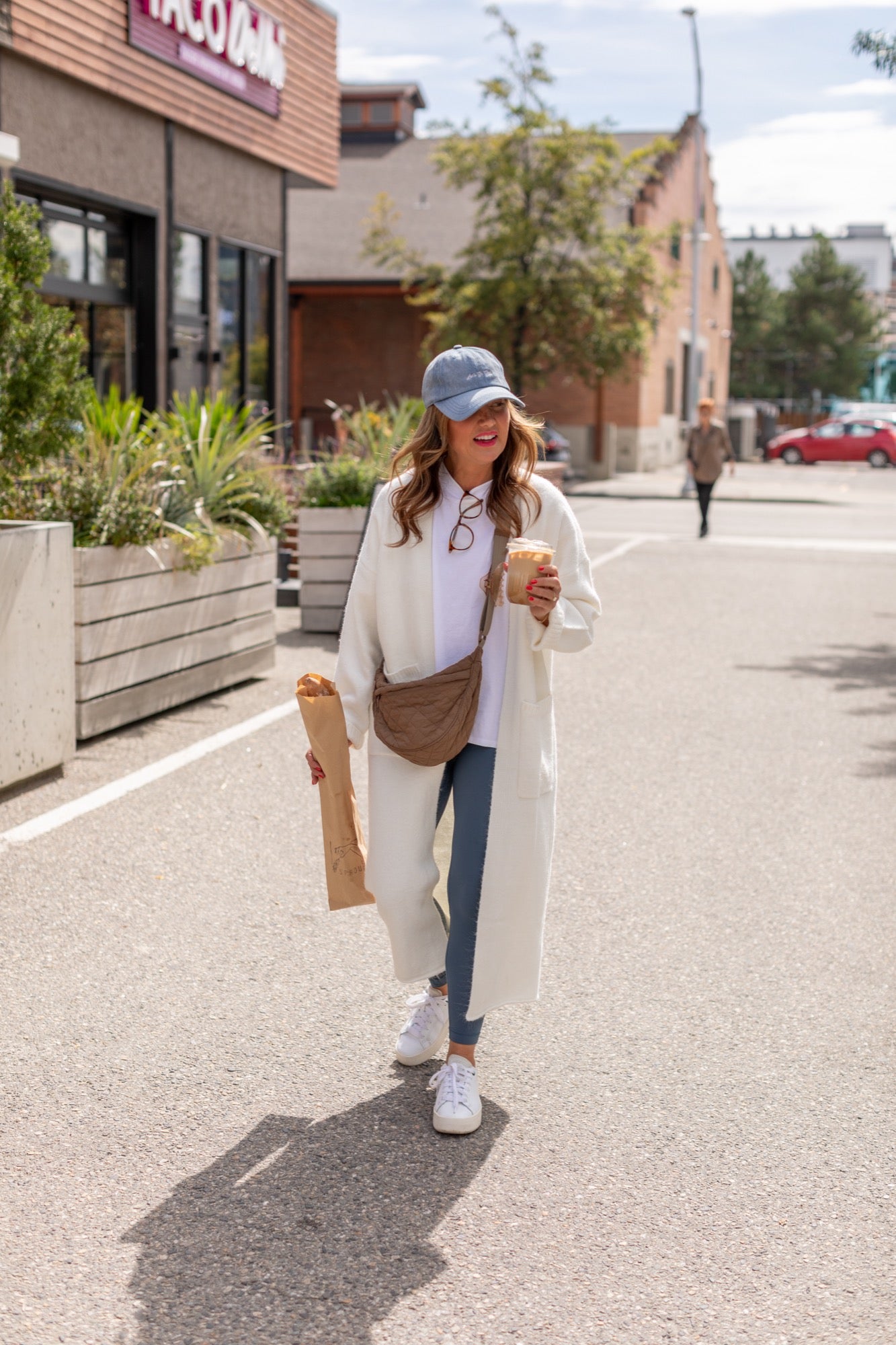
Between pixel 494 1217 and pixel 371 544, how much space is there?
1.51 meters

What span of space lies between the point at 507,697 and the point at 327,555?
7.32m

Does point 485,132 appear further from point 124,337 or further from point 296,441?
point 124,337

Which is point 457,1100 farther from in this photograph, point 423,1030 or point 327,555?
point 327,555

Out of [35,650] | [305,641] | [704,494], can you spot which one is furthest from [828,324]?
[35,650]

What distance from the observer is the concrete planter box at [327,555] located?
34.6ft

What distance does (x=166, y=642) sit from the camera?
7.76 m

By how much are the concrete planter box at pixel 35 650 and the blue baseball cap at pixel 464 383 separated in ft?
10.7

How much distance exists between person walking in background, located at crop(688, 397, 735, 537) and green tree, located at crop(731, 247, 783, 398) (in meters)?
53.8

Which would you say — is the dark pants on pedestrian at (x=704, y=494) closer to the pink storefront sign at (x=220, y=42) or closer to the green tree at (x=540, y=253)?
the pink storefront sign at (x=220, y=42)

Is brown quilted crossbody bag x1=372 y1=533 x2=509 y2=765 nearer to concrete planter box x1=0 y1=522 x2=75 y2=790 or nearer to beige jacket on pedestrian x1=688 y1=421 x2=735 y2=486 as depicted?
concrete planter box x1=0 y1=522 x2=75 y2=790

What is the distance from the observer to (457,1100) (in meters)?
3.47

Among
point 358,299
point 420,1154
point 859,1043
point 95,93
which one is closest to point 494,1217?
point 420,1154

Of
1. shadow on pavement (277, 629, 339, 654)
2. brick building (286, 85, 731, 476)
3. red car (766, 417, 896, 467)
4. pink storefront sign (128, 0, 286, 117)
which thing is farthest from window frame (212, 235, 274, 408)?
red car (766, 417, 896, 467)

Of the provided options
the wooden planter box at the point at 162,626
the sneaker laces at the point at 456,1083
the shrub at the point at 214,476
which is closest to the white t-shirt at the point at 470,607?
the sneaker laces at the point at 456,1083
